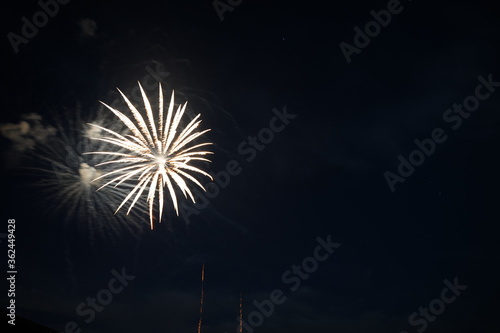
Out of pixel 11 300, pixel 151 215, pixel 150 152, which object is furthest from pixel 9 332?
pixel 150 152

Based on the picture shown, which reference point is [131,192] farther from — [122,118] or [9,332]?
[9,332]

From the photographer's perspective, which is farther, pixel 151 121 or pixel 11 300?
pixel 151 121

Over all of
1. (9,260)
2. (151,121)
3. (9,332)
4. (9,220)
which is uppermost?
(151,121)

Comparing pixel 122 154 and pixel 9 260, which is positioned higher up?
pixel 122 154

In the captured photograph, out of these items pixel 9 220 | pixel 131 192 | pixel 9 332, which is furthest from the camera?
pixel 131 192

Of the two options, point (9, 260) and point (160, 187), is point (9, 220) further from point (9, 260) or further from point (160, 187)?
point (160, 187)

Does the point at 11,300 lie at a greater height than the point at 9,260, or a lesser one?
lesser

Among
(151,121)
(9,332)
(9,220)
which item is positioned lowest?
(9,332)

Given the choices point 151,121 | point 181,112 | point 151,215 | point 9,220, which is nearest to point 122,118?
point 151,121

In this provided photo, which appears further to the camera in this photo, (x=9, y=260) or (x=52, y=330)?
(x=52, y=330)

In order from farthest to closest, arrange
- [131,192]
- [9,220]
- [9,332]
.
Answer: [131,192] → [9,220] → [9,332]
